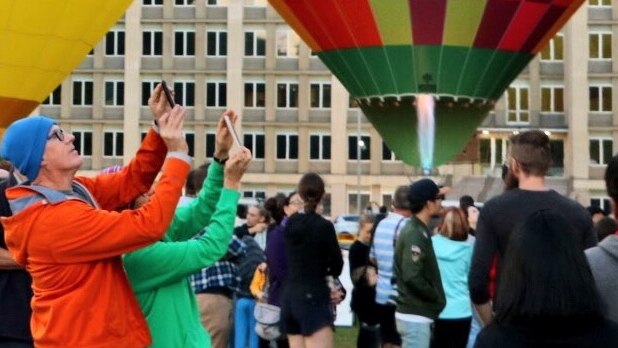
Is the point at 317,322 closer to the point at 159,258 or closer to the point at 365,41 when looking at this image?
the point at 159,258

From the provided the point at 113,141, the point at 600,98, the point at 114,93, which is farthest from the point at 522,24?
the point at 113,141

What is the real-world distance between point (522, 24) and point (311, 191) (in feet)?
28.1

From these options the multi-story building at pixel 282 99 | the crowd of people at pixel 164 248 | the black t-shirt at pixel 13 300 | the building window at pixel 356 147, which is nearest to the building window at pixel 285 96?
the multi-story building at pixel 282 99

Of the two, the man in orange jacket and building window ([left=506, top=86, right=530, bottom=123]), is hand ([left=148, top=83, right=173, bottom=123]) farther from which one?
building window ([left=506, top=86, right=530, bottom=123])

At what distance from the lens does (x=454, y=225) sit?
628 centimetres

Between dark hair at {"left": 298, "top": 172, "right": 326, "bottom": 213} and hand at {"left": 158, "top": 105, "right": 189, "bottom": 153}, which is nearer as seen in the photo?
hand at {"left": 158, "top": 105, "right": 189, "bottom": 153}

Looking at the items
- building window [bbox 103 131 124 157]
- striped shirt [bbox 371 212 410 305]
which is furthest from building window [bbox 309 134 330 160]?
striped shirt [bbox 371 212 410 305]

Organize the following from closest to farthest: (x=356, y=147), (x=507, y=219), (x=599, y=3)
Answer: (x=507, y=219) < (x=599, y=3) < (x=356, y=147)

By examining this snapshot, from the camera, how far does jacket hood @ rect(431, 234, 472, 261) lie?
20.9 ft

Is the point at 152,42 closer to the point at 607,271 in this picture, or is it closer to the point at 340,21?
the point at 340,21

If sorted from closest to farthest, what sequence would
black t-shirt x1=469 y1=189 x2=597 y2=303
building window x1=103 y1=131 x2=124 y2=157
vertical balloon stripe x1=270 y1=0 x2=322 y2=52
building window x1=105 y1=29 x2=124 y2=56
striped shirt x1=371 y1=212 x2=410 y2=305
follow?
black t-shirt x1=469 y1=189 x2=597 y2=303
striped shirt x1=371 y1=212 x2=410 y2=305
vertical balloon stripe x1=270 y1=0 x2=322 y2=52
building window x1=103 y1=131 x2=124 y2=157
building window x1=105 y1=29 x2=124 y2=56

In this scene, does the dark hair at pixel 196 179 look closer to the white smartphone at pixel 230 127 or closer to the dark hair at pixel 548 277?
the white smartphone at pixel 230 127

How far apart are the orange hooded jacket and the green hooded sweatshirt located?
0.14 metres

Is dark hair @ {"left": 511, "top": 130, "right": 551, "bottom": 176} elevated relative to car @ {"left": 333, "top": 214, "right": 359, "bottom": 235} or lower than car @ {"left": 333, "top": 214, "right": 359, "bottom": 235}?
elevated
